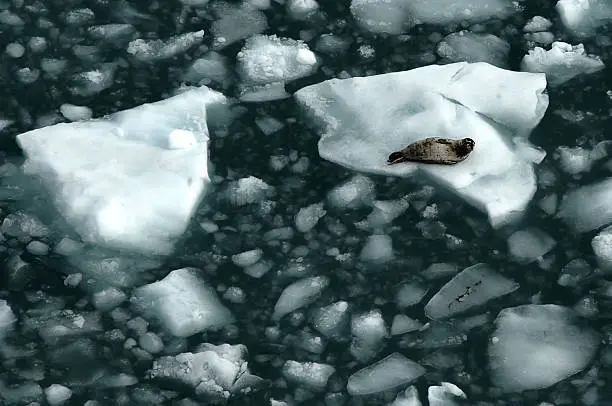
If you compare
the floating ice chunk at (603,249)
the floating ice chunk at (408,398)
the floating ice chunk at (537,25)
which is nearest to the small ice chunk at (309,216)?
the floating ice chunk at (408,398)

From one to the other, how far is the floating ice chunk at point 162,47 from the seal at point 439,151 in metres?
0.52

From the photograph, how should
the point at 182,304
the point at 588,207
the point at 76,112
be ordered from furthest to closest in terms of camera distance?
the point at 76,112 → the point at 588,207 → the point at 182,304

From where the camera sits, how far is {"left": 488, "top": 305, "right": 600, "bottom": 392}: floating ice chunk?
4.80 ft

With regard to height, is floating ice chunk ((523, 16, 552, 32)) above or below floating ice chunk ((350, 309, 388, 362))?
above

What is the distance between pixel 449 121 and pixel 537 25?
1.24 ft

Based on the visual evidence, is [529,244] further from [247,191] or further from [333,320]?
[247,191]

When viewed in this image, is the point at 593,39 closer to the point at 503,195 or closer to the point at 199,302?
the point at 503,195

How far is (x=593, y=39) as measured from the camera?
1948 mm

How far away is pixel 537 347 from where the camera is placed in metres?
1.49

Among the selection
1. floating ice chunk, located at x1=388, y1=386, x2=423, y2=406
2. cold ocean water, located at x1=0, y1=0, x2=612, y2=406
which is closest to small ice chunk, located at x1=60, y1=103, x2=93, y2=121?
cold ocean water, located at x1=0, y1=0, x2=612, y2=406

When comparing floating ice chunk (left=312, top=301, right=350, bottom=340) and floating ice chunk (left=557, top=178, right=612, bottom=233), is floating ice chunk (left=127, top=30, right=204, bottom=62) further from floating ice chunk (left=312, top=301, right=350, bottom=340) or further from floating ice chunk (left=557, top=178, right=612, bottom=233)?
floating ice chunk (left=557, top=178, right=612, bottom=233)

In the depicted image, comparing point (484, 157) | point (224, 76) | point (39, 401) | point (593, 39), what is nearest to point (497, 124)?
point (484, 157)

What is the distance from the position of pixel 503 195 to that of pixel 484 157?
8cm

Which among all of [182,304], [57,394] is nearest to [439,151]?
[182,304]
